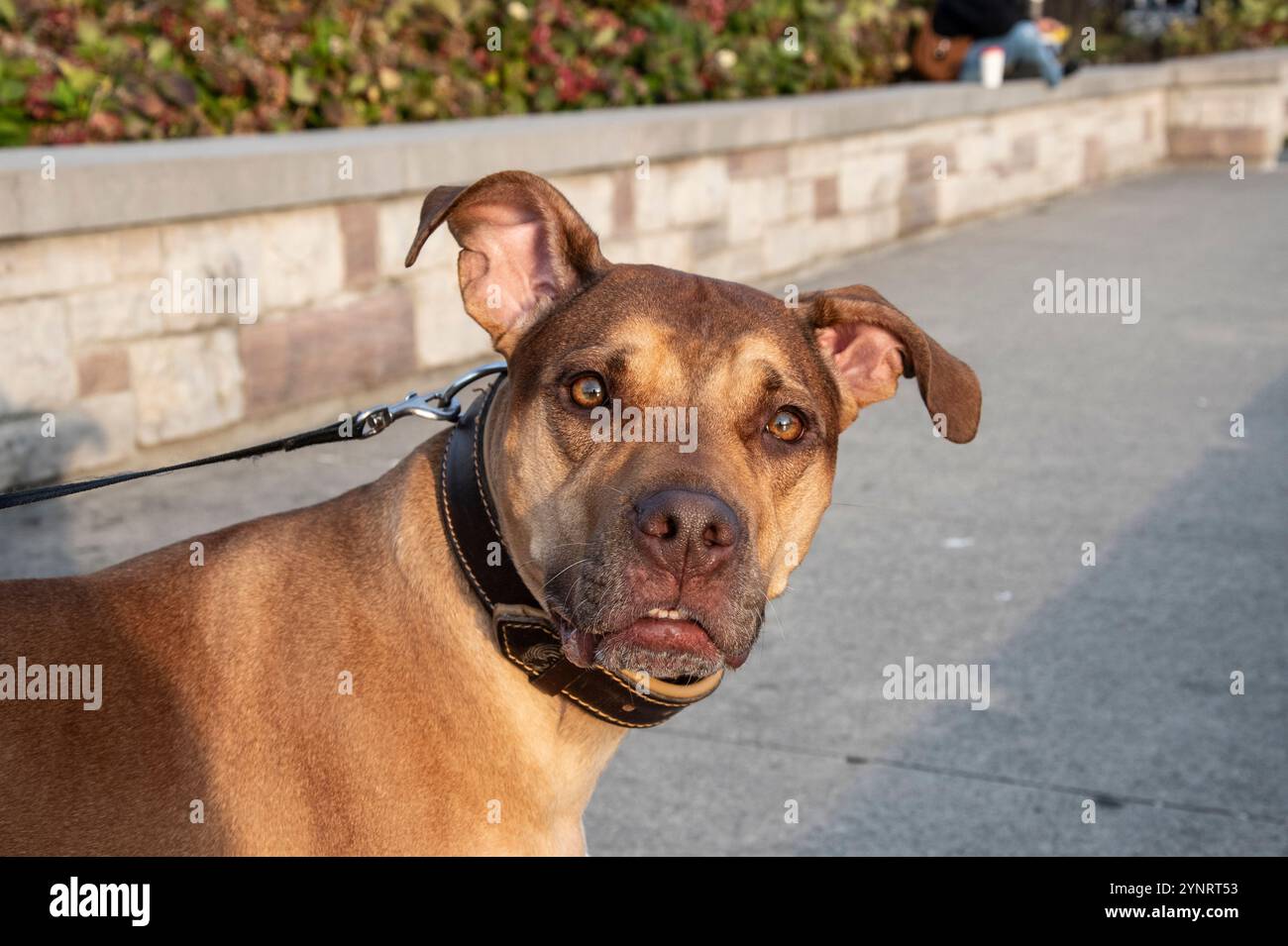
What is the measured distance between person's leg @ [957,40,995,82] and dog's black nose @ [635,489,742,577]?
13724 millimetres

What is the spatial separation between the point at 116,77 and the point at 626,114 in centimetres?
338

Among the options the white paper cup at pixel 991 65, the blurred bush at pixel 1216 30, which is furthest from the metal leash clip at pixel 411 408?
the blurred bush at pixel 1216 30

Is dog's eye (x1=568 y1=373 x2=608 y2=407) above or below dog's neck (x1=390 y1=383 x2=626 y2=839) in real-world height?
above

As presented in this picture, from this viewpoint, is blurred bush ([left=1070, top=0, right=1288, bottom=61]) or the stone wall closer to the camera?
the stone wall

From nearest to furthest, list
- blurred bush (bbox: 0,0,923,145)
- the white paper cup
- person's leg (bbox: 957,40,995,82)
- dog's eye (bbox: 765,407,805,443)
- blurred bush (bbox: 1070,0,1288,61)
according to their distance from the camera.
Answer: dog's eye (bbox: 765,407,805,443)
blurred bush (bbox: 0,0,923,145)
the white paper cup
person's leg (bbox: 957,40,995,82)
blurred bush (bbox: 1070,0,1288,61)

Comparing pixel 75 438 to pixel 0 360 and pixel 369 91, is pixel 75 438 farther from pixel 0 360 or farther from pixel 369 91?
pixel 369 91

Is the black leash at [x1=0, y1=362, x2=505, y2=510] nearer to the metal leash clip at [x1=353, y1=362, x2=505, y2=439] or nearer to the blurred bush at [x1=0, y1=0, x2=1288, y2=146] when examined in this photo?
the metal leash clip at [x1=353, y1=362, x2=505, y2=439]

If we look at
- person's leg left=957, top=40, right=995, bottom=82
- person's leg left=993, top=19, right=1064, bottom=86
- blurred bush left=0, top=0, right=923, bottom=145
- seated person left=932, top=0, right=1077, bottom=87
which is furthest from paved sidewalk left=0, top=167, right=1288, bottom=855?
person's leg left=993, top=19, right=1064, bottom=86

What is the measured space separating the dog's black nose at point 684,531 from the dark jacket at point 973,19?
13.9m

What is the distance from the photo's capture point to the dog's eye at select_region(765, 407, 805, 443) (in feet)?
11.7

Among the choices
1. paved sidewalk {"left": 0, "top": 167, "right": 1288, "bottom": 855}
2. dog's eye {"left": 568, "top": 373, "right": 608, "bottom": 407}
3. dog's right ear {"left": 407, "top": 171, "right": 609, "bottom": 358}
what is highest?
dog's right ear {"left": 407, "top": 171, "right": 609, "bottom": 358}

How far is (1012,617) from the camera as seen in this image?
6.18m

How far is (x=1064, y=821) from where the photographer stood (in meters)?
4.70
